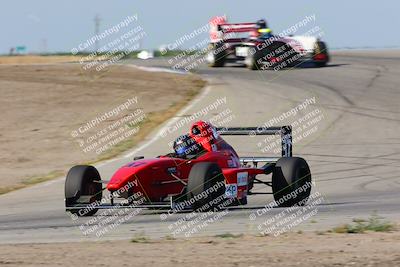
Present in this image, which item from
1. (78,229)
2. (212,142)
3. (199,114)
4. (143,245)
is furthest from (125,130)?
(143,245)

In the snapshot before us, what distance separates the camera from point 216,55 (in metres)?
40.6

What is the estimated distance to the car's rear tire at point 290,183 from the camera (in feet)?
46.0

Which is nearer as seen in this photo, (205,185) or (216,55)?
(205,185)

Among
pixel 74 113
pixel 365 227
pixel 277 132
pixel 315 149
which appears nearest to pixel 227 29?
pixel 74 113

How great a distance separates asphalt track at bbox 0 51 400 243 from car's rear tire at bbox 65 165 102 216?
0.25 m

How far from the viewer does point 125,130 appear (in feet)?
84.4

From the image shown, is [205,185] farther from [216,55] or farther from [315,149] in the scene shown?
[216,55]

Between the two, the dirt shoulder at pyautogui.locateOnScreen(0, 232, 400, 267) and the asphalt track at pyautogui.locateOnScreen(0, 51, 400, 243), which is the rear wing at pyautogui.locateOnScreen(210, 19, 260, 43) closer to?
the asphalt track at pyautogui.locateOnScreen(0, 51, 400, 243)

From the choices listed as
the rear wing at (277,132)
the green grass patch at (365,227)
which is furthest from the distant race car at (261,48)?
the green grass patch at (365,227)

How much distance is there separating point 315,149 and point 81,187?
354 inches

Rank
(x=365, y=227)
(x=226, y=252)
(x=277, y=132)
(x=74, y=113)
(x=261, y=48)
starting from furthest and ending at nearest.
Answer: (x=261, y=48) < (x=74, y=113) < (x=277, y=132) < (x=365, y=227) < (x=226, y=252)

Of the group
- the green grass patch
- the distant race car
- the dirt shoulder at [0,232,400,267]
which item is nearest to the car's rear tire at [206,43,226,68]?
the distant race car

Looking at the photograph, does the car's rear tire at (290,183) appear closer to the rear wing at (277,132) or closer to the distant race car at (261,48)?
the rear wing at (277,132)

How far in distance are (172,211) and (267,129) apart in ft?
6.66
